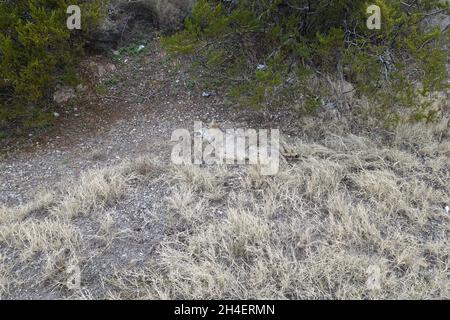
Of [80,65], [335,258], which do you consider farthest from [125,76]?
[335,258]

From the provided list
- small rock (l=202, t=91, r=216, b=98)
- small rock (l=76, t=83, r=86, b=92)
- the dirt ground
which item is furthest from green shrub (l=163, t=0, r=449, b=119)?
small rock (l=76, t=83, r=86, b=92)

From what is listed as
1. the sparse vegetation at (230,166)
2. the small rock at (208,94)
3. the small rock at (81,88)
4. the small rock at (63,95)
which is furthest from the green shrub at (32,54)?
the small rock at (208,94)

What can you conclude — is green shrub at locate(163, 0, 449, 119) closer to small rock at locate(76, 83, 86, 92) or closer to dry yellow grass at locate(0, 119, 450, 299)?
dry yellow grass at locate(0, 119, 450, 299)

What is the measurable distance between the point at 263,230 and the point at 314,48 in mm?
2303

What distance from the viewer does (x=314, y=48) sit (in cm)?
408

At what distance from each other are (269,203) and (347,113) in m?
1.80

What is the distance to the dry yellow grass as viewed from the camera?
7.67 ft

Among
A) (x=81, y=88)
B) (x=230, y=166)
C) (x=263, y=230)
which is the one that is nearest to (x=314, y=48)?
(x=230, y=166)

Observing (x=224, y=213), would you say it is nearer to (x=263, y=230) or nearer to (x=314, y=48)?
(x=263, y=230)

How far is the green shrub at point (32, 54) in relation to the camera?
12.3 ft

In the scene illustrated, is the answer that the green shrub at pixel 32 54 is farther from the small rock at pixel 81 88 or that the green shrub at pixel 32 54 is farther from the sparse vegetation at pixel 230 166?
the small rock at pixel 81 88

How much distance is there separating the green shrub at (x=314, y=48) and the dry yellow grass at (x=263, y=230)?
0.72m

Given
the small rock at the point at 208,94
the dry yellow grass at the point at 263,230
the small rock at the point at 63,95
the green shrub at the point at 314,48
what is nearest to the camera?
the dry yellow grass at the point at 263,230

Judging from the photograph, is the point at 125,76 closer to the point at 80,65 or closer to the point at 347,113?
the point at 80,65
